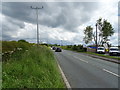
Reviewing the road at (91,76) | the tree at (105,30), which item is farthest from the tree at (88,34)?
the road at (91,76)

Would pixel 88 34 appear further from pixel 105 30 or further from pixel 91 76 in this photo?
pixel 91 76

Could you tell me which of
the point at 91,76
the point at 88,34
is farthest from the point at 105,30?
the point at 91,76

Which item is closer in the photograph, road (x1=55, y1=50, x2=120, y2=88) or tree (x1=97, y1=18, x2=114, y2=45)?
road (x1=55, y1=50, x2=120, y2=88)

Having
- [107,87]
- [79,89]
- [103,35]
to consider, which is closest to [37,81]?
[79,89]

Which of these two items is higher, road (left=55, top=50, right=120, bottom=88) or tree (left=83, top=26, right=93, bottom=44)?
tree (left=83, top=26, right=93, bottom=44)

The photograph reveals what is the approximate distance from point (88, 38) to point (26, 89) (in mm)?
53684

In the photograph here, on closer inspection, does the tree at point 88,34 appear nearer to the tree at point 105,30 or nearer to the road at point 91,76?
the tree at point 105,30

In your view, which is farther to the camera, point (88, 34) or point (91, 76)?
point (88, 34)

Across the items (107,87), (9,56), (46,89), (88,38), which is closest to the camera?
(46,89)

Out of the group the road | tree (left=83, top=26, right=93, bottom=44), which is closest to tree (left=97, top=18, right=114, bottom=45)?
tree (left=83, top=26, right=93, bottom=44)

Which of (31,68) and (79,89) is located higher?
(31,68)

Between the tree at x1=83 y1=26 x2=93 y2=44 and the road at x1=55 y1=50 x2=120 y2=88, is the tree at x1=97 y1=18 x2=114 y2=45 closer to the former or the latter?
the tree at x1=83 y1=26 x2=93 y2=44

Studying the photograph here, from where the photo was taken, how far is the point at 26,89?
4523 mm

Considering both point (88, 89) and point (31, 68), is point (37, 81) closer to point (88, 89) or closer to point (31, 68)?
point (31, 68)
